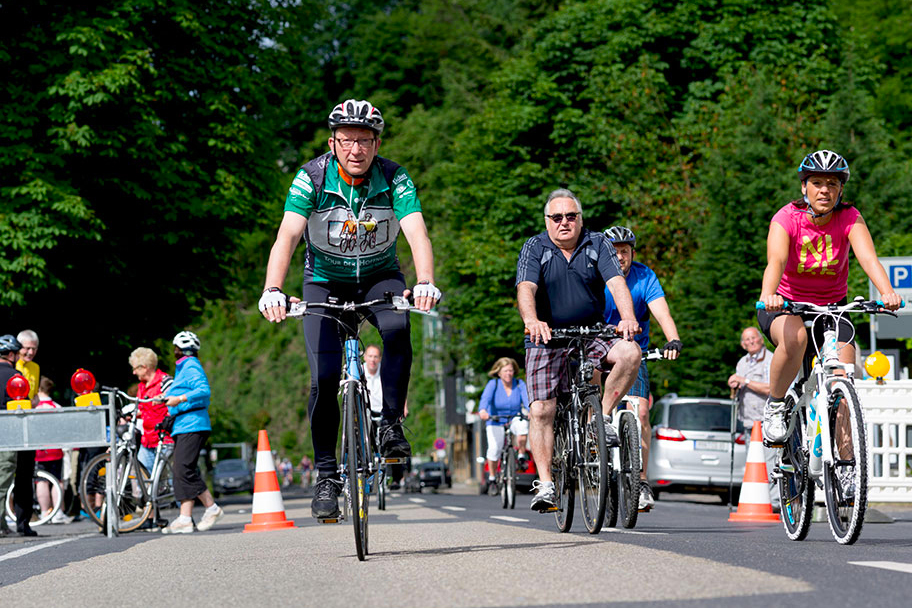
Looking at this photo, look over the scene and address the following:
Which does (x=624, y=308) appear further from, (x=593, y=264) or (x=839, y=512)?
→ (x=839, y=512)

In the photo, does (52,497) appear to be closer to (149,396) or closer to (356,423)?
(149,396)

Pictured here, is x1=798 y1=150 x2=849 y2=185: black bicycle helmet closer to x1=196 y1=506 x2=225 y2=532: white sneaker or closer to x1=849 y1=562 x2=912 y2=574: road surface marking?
x1=849 y1=562 x2=912 y2=574: road surface marking

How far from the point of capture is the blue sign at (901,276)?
16578 mm

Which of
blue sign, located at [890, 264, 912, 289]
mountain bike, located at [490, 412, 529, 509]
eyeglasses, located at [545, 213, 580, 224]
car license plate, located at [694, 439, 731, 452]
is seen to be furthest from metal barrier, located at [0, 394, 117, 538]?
car license plate, located at [694, 439, 731, 452]

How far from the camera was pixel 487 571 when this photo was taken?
6602mm

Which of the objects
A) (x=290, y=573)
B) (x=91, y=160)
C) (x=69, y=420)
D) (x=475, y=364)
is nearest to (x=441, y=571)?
(x=290, y=573)

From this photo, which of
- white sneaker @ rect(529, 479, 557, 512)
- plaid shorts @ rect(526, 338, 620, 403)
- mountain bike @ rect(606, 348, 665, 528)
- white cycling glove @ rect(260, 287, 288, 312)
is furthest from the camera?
plaid shorts @ rect(526, 338, 620, 403)

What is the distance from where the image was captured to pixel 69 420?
13.4 m

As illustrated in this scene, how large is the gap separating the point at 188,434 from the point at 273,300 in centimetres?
702

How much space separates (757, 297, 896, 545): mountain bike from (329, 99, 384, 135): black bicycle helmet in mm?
2297

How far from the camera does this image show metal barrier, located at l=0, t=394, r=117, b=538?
13.3 m

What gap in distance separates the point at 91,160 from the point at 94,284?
8.42 ft

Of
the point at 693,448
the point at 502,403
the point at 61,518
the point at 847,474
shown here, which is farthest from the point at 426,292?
the point at 693,448

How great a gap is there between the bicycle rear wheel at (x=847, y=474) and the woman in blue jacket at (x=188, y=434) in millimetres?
7627
